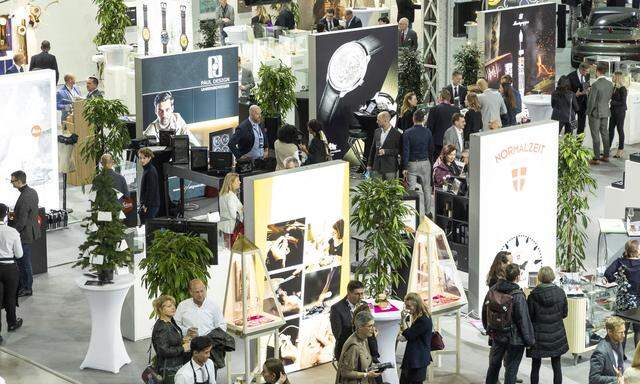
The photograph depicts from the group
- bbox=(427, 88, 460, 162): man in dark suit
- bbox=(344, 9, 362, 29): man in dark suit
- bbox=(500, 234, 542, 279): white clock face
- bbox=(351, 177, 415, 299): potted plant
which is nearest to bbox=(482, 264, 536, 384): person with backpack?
bbox=(351, 177, 415, 299): potted plant

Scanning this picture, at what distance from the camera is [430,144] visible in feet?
46.8

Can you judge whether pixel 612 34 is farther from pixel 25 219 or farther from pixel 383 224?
pixel 25 219

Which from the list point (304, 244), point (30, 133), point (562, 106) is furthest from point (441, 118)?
point (304, 244)

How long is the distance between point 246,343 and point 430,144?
16.7 feet

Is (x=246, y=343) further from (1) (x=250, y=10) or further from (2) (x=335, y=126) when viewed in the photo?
(1) (x=250, y=10)

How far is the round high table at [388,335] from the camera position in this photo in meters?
9.93

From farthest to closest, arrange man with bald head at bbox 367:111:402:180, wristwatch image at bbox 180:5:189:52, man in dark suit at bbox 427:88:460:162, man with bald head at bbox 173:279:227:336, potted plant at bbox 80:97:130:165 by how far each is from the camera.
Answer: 1. wristwatch image at bbox 180:5:189:52
2. man in dark suit at bbox 427:88:460:162
3. potted plant at bbox 80:97:130:165
4. man with bald head at bbox 367:111:402:180
5. man with bald head at bbox 173:279:227:336

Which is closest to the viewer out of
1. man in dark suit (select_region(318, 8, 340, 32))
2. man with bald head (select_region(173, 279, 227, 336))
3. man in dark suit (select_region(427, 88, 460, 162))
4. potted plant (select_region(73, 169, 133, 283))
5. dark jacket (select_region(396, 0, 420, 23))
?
man with bald head (select_region(173, 279, 227, 336))

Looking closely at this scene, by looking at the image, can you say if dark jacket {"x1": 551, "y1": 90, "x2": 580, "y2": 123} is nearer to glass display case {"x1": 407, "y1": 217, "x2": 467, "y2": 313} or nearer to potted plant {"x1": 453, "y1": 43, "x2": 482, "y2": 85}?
potted plant {"x1": 453, "y1": 43, "x2": 482, "y2": 85}

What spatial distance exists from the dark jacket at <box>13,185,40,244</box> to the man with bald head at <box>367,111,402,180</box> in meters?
3.82

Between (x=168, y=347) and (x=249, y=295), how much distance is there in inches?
40.1

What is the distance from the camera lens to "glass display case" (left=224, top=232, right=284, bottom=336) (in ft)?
31.6

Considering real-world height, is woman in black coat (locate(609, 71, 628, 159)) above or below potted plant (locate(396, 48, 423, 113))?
below

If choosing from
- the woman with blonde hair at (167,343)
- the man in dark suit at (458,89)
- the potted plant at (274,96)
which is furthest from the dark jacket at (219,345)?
the man in dark suit at (458,89)
